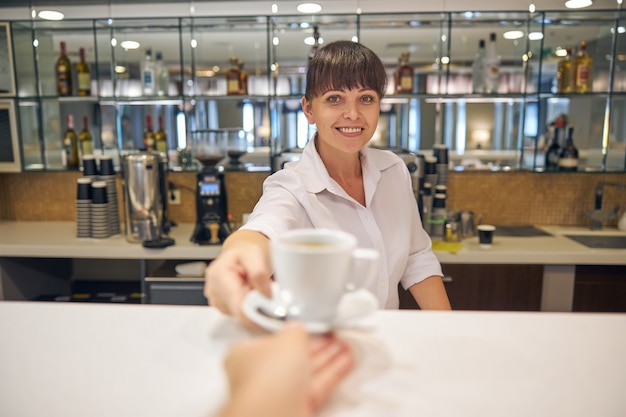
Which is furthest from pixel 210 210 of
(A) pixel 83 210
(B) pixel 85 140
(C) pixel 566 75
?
(C) pixel 566 75

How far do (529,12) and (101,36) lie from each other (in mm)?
2447

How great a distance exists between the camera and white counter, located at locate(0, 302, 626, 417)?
52 centimetres

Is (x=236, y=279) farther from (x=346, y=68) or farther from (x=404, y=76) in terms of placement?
(x=404, y=76)

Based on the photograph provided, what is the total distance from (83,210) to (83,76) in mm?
848

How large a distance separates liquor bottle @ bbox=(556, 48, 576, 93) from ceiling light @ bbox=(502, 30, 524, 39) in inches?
10.5

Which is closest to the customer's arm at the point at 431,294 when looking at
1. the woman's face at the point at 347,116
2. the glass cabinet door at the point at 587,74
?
the woman's face at the point at 347,116

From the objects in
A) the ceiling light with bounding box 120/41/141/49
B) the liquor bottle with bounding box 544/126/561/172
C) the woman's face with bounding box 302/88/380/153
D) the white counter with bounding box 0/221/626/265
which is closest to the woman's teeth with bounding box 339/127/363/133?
the woman's face with bounding box 302/88/380/153

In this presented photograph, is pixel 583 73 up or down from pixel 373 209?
up

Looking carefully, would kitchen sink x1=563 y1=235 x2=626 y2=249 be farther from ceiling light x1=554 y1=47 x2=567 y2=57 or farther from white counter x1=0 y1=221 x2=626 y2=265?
ceiling light x1=554 y1=47 x2=567 y2=57

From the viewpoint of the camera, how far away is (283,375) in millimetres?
442

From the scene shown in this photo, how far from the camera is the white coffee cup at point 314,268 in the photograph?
1.86ft

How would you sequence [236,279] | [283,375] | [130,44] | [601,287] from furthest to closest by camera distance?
[130,44] → [601,287] → [236,279] → [283,375]

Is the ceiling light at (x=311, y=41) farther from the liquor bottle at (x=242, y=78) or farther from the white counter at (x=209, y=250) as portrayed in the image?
the white counter at (x=209, y=250)

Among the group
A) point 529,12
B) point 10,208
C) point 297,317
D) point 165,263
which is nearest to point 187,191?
point 165,263
